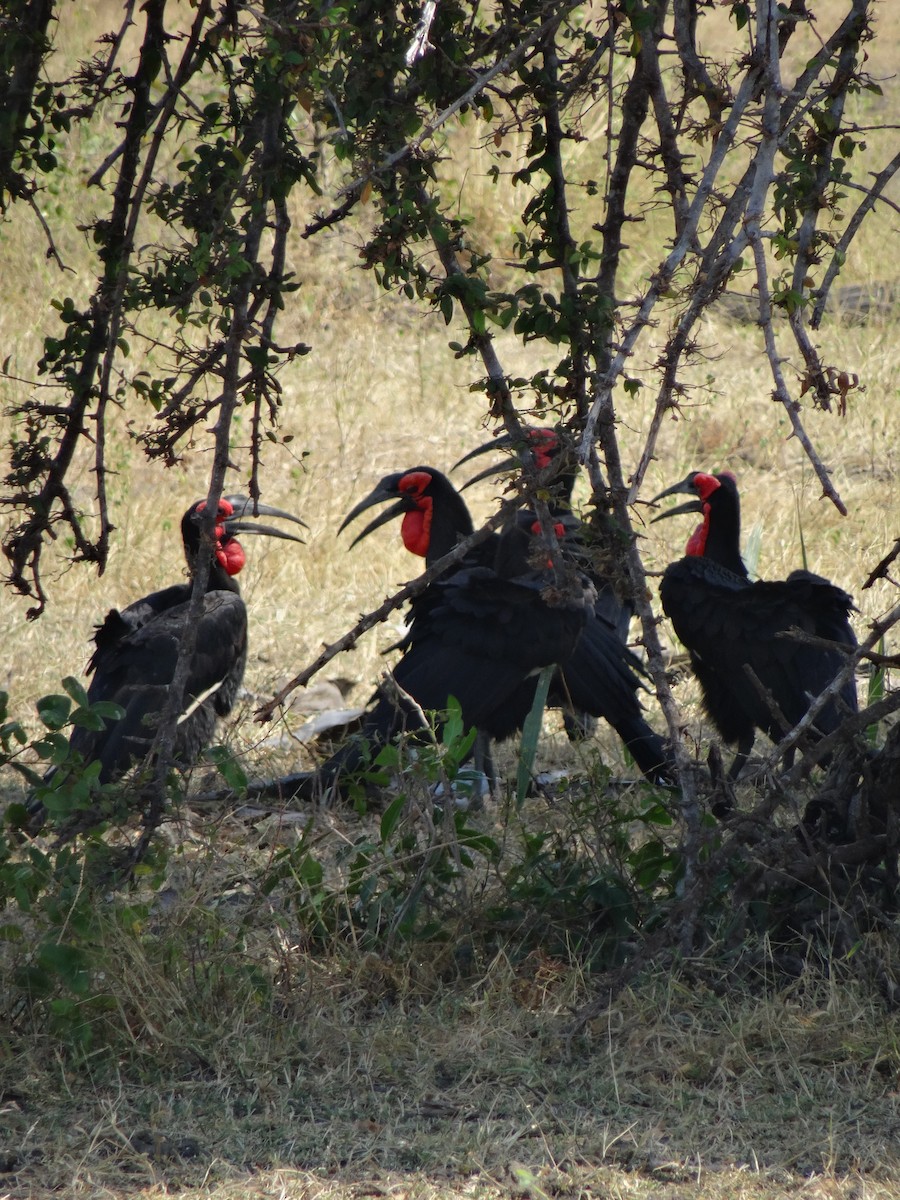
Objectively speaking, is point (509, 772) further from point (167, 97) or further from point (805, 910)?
point (167, 97)

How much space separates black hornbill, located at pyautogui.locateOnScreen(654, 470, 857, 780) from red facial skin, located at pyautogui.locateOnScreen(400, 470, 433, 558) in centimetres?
136

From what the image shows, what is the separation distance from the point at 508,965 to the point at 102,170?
5.67 ft

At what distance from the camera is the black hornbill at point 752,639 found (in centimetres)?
432

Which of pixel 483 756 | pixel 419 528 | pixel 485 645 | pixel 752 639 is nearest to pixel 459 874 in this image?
pixel 485 645

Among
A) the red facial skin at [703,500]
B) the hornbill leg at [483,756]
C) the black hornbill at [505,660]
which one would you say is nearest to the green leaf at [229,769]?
the black hornbill at [505,660]

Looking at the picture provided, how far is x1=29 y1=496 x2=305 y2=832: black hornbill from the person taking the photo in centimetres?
439

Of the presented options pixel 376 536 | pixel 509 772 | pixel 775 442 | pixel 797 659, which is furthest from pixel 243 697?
pixel 775 442

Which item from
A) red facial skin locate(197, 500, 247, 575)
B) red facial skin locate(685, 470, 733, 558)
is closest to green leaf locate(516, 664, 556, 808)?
red facial skin locate(685, 470, 733, 558)

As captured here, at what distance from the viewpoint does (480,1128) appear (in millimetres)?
2344

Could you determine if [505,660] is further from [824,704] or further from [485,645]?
[824,704]

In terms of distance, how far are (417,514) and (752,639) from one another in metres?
1.83

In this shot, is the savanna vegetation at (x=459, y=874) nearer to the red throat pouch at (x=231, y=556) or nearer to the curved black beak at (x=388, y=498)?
the red throat pouch at (x=231, y=556)

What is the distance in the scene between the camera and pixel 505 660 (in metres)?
4.48

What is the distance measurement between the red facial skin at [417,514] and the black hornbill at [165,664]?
0.69 meters
